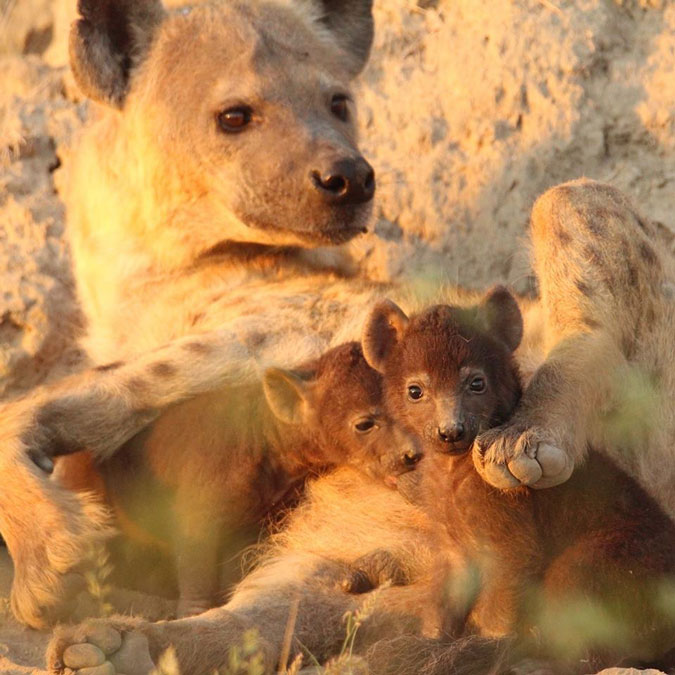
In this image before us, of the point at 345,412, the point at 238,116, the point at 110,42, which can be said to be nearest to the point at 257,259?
the point at 238,116

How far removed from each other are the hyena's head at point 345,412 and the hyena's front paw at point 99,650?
830 millimetres

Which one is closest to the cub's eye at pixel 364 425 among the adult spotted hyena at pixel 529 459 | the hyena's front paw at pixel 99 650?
the adult spotted hyena at pixel 529 459

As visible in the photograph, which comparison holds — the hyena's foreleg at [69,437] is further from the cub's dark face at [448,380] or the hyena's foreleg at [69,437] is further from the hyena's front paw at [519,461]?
the hyena's front paw at [519,461]

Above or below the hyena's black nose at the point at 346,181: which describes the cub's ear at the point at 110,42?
above

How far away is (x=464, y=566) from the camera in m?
3.25

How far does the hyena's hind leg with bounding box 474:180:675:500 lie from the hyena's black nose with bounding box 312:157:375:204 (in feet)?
1.62

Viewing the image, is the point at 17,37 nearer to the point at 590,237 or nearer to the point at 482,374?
the point at 590,237

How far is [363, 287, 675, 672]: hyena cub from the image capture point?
308 cm

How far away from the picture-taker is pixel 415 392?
134 inches

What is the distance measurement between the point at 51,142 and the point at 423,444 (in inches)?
121

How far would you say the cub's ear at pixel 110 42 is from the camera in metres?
4.63

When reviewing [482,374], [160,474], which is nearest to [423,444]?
[482,374]

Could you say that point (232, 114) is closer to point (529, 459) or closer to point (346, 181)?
point (346, 181)

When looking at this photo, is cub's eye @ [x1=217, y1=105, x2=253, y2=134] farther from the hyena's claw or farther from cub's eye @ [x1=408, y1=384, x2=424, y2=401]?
the hyena's claw
